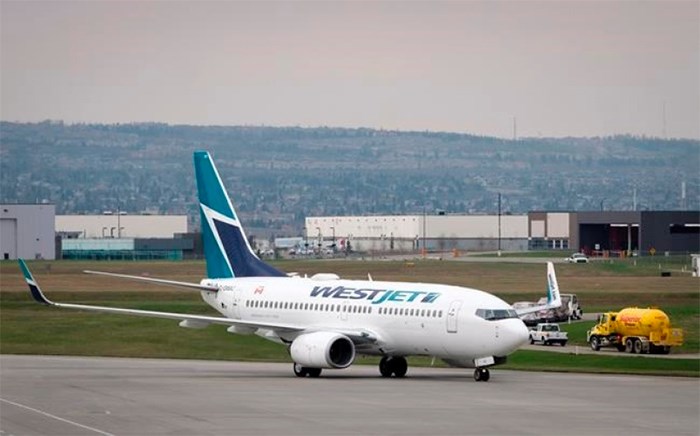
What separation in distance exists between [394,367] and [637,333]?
25755mm

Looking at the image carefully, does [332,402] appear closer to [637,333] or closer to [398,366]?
[398,366]

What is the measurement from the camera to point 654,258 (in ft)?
581

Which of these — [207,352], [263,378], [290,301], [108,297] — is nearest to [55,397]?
[263,378]

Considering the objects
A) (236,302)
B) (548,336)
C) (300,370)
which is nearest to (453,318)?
(300,370)

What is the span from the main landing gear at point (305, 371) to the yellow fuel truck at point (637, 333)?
87.8 feet

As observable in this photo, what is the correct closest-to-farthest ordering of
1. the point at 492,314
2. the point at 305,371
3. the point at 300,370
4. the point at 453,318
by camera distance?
the point at 492,314, the point at 453,318, the point at 305,371, the point at 300,370

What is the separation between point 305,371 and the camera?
2339 inches

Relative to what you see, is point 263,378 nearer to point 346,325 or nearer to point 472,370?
point 346,325

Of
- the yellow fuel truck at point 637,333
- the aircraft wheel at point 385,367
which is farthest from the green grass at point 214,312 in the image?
the aircraft wheel at point 385,367

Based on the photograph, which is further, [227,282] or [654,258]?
[654,258]

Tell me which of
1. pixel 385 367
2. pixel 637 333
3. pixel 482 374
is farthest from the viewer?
pixel 637 333

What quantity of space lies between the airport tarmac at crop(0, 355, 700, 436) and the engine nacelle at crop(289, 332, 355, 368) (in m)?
0.77

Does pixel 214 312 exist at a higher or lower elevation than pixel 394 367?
higher

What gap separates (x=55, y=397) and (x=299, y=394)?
25.2 feet
